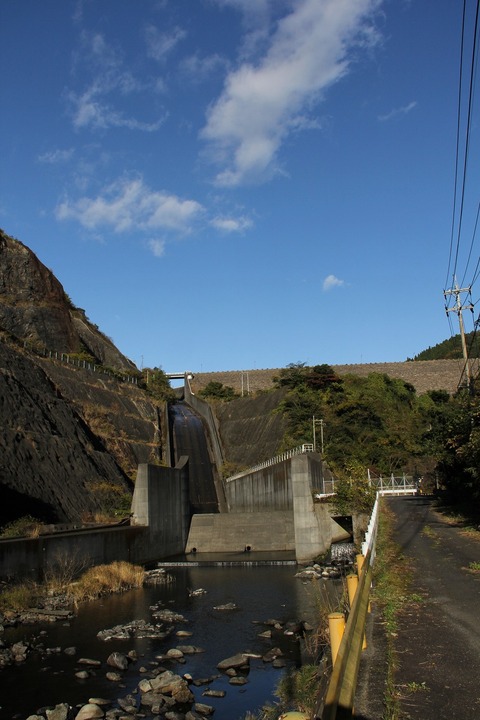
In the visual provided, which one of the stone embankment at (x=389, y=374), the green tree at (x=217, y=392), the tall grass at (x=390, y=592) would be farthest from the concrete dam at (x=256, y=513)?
the stone embankment at (x=389, y=374)

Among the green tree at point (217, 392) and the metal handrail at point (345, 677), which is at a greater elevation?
the green tree at point (217, 392)

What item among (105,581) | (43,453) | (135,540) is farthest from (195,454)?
(105,581)

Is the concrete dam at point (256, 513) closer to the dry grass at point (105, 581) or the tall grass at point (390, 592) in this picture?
the dry grass at point (105, 581)

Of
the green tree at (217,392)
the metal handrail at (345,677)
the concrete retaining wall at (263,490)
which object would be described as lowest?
the concrete retaining wall at (263,490)

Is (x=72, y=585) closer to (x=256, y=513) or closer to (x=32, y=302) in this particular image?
(x=256, y=513)

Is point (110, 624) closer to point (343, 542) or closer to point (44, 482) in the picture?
point (44, 482)

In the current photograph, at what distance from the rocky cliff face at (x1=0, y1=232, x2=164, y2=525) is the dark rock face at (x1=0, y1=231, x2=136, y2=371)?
0.09m

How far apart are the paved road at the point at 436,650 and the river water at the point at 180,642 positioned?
3.94 meters

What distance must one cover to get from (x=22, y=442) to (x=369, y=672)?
974 inches

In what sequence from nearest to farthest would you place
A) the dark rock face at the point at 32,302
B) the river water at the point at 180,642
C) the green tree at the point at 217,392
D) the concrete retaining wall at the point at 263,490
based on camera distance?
the river water at the point at 180,642 → the concrete retaining wall at the point at 263,490 → the dark rock face at the point at 32,302 → the green tree at the point at 217,392

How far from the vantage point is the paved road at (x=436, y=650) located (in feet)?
15.5

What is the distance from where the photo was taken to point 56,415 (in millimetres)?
33594

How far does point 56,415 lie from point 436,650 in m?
30.4

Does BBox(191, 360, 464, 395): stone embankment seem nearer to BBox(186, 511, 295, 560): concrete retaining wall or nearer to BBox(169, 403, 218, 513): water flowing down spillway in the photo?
BBox(169, 403, 218, 513): water flowing down spillway
